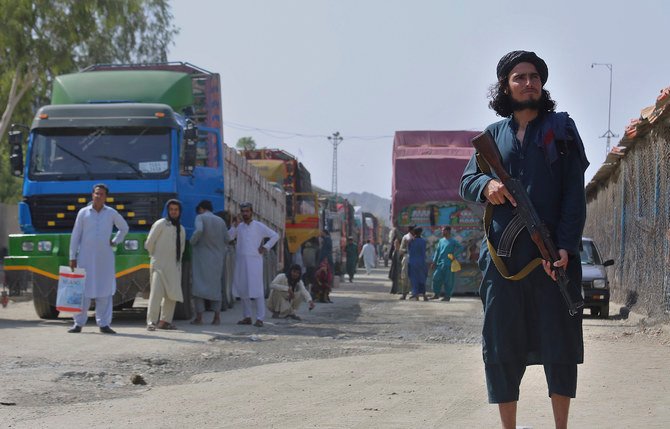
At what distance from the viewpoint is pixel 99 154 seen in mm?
16672

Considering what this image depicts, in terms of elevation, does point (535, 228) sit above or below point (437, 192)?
below

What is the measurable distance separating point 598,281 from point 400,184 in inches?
393

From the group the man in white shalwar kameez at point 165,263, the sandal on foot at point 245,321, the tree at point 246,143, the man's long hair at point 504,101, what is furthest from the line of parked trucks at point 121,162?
the tree at point 246,143

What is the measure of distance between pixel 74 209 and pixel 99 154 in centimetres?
82

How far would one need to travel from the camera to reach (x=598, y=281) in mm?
19984

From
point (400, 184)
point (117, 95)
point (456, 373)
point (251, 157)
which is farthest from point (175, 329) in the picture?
point (251, 157)

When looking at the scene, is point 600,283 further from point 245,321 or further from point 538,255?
point 538,255

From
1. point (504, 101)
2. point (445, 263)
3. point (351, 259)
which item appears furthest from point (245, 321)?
point (351, 259)

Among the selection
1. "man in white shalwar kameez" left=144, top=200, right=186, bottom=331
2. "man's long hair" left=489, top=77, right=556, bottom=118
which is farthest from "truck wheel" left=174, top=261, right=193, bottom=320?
"man's long hair" left=489, top=77, right=556, bottom=118

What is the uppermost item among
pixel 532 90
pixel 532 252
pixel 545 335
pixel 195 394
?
pixel 532 90

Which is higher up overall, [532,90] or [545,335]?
[532,90]

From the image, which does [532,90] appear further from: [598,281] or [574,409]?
[598,281]

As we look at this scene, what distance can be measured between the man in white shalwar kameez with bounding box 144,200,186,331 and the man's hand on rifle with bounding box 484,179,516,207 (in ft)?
34.3

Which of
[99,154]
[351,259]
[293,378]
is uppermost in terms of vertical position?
[99,154]
